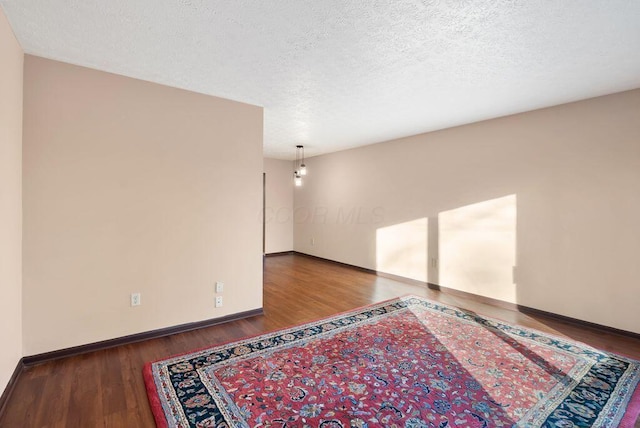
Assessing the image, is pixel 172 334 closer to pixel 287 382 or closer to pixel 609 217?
pixel 287 382

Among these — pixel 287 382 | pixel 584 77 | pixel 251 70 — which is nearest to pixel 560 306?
pixel 584 77

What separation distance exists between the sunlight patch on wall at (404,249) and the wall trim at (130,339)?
279 cm

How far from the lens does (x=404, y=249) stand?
5.29 m

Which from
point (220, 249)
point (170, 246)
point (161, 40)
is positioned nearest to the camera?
point (161, 40)

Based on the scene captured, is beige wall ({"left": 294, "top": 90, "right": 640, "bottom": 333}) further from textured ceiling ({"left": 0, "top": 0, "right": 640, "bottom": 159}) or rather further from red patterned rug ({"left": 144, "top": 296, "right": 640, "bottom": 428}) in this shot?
red patterned rug ({"left": 144, "top": 296, "right": 640, "bottom": 428})

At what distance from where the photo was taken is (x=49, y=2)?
5.91ft

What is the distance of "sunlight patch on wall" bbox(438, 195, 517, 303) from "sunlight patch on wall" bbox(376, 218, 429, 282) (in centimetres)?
33

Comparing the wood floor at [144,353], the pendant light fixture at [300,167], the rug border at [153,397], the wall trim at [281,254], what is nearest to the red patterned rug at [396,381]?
the rug border at [153,397]

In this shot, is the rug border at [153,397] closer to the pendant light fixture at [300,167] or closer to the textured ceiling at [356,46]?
the textured ceiling at [356,46]

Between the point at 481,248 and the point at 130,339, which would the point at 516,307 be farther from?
the point at 130,339

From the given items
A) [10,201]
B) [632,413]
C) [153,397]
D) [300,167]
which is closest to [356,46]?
[10,201]

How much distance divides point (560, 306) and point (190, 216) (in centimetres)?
445

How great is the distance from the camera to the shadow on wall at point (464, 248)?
3988 mm

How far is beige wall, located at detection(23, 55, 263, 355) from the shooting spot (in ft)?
8.17
